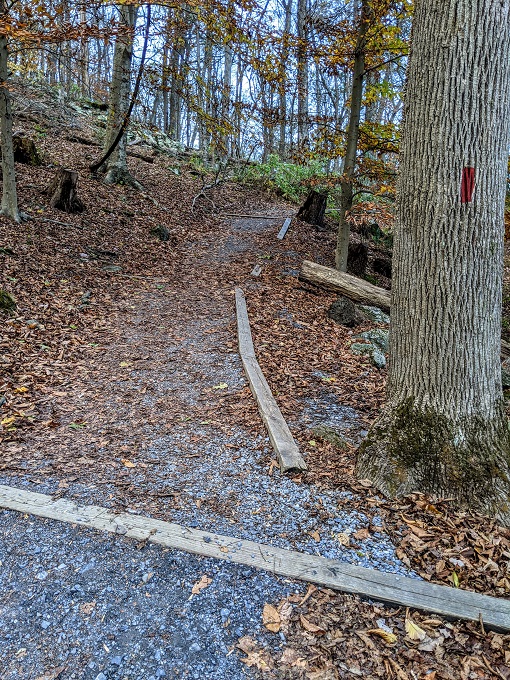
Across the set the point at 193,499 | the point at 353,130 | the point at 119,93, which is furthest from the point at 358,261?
the point at 193,499

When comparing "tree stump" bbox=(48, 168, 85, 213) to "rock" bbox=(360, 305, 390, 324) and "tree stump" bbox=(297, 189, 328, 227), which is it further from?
"tree stump" bbox=(297, 189, 328, 227)

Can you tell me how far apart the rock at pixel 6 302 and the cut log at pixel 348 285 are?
556 cm

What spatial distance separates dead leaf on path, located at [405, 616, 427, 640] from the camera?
2.23 meters

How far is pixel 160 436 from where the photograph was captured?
411 cm

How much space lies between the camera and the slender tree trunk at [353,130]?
8484 millimetres

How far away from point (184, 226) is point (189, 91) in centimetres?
380

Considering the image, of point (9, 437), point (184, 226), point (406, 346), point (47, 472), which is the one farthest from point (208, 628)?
point (184, 226)

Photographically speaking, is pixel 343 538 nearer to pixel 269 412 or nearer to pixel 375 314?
pixel 269 412

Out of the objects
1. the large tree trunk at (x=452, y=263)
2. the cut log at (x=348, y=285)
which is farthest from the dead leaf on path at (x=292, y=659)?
the cut log at (x=348, y=285)

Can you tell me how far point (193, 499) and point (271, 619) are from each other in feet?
3.63

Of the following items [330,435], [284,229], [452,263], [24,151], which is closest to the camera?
[452,263]

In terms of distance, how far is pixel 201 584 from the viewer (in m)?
2.47

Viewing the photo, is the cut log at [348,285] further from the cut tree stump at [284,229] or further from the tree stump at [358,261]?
the cut tree stump at [284,229]

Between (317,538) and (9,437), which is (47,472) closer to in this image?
(9,437)
